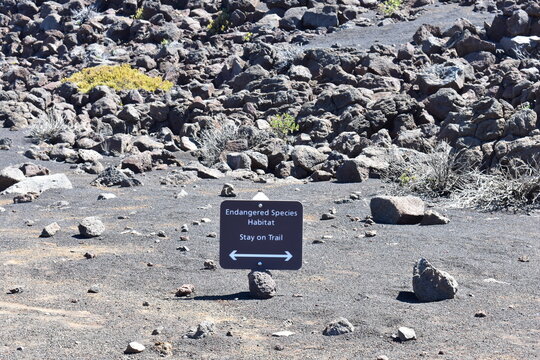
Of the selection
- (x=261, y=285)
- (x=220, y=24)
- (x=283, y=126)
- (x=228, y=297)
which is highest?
(x=261, y=285)

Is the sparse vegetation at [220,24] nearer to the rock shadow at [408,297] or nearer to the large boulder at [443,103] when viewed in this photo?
the large boulder at [443,103]

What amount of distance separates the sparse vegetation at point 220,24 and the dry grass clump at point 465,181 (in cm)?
1714

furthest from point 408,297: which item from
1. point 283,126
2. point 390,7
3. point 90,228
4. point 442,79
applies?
point 390,7

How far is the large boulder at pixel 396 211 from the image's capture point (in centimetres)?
911

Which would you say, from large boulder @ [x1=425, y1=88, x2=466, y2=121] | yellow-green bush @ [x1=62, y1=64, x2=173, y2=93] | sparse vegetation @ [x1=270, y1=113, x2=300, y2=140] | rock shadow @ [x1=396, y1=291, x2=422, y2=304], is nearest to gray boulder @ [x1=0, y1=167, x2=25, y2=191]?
sparse vegetation @ [x1=270, y1=113, x2=300, y2=140]

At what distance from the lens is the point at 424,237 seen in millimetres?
8312

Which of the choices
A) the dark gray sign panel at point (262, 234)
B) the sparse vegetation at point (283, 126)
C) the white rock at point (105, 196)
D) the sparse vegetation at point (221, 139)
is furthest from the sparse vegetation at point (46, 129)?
the dark gray sign panel at point (262, 234)

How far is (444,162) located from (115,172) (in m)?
4.84

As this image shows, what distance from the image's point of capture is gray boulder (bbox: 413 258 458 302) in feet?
19.5

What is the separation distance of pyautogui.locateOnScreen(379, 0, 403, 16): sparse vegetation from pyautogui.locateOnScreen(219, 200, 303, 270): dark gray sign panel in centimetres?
2256

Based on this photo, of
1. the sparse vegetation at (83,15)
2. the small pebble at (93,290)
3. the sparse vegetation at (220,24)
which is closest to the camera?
the small pebble at (93,290)

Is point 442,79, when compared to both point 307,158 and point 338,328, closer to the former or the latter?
point 307,158

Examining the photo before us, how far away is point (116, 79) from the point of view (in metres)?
25.3

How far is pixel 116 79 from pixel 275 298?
20090 millimetres
